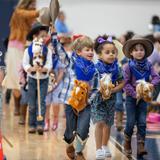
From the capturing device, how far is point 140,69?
7.78 m

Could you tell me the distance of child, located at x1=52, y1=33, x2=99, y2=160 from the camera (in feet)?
23.7

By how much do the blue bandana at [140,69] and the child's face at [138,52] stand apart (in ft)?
0.19

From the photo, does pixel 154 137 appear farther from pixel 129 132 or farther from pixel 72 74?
pixel 72 74

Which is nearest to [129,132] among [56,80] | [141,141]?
[141,141]

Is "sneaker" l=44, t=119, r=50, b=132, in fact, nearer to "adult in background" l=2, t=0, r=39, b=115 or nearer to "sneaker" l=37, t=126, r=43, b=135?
"sneaker" l=37, t=126, r=43, b=135

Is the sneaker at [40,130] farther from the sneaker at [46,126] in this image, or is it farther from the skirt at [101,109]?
the skirt at [101,109]

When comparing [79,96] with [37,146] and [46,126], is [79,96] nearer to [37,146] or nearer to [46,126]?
[37,146]

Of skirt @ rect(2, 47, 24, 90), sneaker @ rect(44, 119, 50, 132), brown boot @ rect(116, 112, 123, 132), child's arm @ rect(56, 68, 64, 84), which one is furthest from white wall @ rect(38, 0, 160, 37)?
sneaker @ rect(44, 119, 50, 132)

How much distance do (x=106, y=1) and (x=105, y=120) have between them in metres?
11.5

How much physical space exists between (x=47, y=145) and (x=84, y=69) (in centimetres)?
155

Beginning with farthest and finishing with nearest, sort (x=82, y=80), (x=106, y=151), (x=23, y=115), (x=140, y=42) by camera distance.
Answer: (x=23, y=115) < (x=140, y=42) < (x=106, y=151) < (x=82, y=80)

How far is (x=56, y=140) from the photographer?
8883 mm

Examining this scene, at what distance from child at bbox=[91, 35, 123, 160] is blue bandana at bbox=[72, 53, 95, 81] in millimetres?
259

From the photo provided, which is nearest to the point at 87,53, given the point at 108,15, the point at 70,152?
the point at 70,152
